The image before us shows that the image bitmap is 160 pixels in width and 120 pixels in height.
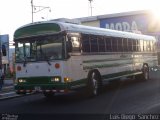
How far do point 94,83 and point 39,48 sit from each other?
9.77 feet

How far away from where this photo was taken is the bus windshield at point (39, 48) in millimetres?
15141

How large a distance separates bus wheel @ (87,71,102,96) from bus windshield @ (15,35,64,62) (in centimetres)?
232

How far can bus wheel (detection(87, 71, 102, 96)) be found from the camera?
16812mm

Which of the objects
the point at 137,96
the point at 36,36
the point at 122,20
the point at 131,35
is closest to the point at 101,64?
the point at 137,96

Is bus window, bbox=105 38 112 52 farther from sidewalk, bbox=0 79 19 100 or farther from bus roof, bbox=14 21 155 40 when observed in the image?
sidewalk, bbox=0 79 19 100

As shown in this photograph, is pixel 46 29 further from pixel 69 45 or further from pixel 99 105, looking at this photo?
pixel 99 105

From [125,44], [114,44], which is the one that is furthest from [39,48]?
[125,44]

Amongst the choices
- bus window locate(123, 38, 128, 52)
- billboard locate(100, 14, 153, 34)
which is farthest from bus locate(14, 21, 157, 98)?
billboard locate(100, 14, 153, 34)

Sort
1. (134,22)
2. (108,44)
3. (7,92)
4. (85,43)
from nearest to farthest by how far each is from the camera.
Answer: (85,43), (108,44), (7,92), (134,22)

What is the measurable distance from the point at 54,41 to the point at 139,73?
978cm

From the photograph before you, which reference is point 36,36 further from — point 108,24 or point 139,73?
point 108,24

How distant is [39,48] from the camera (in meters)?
15.5

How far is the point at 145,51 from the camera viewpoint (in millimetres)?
25125

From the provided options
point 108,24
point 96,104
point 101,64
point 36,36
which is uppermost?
point 108,24
